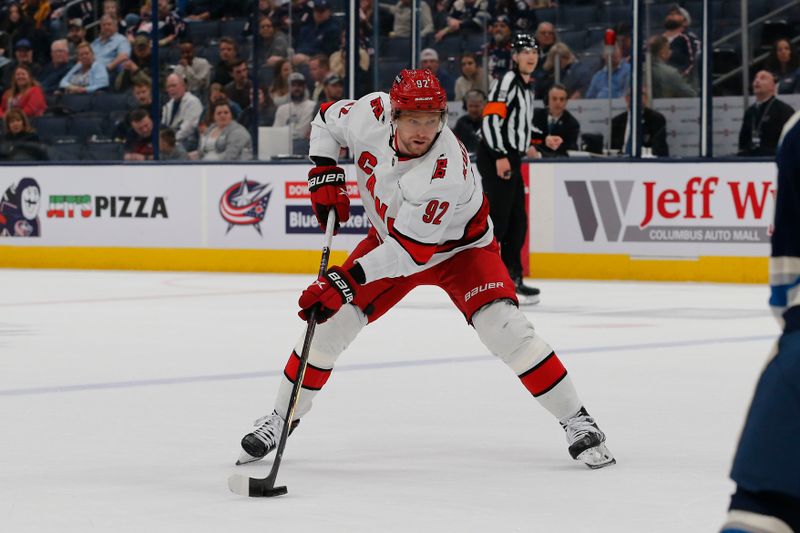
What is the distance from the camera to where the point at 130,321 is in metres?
6.90

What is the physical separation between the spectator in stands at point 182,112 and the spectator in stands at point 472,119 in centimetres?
212

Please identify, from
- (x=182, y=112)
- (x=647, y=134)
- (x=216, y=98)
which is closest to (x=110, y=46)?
(x=182, y=112)

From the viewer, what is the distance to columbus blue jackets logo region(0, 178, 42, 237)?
37.4 feet

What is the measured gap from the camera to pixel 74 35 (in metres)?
13.1

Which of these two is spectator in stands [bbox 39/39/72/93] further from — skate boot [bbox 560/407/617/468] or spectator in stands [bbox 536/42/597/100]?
skate boot [bbox 560/407/617/468]

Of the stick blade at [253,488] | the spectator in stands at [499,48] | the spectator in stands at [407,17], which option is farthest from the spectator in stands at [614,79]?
the stick blade at [253,488]

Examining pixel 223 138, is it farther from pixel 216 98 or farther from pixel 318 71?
pixel 318 71

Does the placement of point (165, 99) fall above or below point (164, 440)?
above

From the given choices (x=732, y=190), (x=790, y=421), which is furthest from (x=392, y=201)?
(x=732, y=190)

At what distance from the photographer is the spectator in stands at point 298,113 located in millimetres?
10523

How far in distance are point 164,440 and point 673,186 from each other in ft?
20.7

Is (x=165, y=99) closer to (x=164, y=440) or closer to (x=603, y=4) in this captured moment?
(x=603, y=4)

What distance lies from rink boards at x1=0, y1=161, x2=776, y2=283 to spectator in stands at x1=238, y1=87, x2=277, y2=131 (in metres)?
0.32

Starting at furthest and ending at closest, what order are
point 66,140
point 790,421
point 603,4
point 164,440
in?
1. point 66,140
2. point 603,4
3. point 164,440
4. point 790,421
